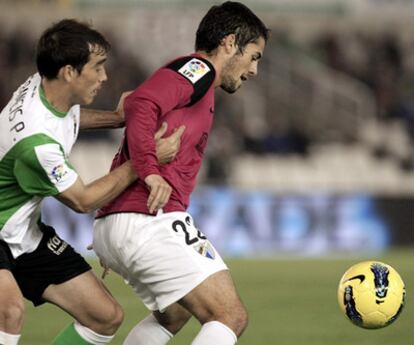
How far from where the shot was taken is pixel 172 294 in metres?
5.30

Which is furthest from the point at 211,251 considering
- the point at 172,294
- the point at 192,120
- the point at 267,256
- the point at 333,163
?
the point at 333,163

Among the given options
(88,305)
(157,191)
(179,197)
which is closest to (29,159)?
(157,191)

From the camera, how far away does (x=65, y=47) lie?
5.41m

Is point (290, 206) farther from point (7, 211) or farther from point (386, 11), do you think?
point (7, 211)

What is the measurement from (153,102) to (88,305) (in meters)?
1.15

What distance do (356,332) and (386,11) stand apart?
532 inches

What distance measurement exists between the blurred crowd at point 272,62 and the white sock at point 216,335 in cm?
1120

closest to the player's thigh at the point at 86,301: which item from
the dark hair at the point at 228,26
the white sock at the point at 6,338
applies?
the white sock at the point at 6,338

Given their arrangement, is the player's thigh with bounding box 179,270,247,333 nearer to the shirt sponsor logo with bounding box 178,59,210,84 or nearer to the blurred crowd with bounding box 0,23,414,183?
the shirt sponsor logo with bounding box 178,59,210,84

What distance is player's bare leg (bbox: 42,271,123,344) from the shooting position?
5.71 m

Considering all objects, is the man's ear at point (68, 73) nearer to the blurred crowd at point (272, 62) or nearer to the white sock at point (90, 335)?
the white sock at point (90, 335)

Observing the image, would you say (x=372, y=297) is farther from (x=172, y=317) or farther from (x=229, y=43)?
(x=229, y=43)

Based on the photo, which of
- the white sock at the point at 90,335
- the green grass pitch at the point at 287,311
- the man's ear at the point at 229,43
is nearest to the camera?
the man's ear at the point at 229,43

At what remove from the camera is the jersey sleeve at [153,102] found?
5.22 m
